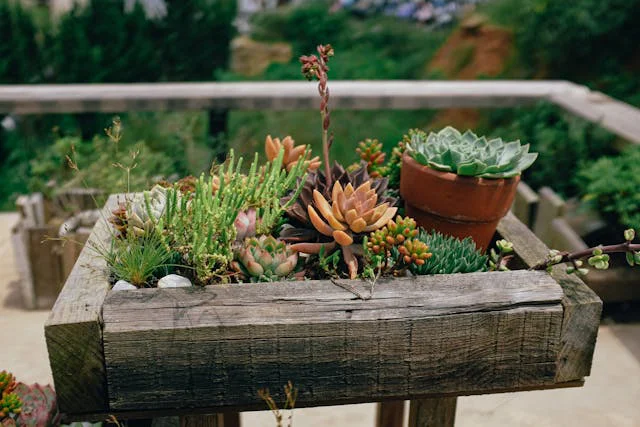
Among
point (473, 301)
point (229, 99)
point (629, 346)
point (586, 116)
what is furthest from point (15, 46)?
point (473, 301)

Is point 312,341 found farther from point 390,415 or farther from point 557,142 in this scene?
point 557,142

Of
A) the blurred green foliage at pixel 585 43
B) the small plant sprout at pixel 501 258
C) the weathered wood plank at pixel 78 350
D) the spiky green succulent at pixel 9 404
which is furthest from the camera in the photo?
the blurred green foliage at pixel 585 43

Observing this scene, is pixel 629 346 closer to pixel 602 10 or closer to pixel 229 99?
pixel 229 99

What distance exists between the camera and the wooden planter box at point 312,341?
4.90 ft

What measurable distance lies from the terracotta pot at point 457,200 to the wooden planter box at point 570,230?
198cm

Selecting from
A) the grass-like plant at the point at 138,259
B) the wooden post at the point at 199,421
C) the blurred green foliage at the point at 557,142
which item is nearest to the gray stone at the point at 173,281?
the grass-like plant at the point at 138,259

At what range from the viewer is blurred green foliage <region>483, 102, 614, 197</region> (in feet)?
13.5

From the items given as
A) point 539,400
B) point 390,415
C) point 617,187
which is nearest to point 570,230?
point 617,187

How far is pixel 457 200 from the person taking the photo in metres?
1.79

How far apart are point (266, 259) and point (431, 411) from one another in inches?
24.8

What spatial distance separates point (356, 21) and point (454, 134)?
27.2 ft

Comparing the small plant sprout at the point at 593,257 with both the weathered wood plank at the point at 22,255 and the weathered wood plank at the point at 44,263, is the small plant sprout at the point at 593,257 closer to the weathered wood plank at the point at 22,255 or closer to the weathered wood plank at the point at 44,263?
the weathered wood plank at the point at 44,263

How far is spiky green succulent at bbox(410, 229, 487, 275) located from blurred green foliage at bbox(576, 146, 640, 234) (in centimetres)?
207

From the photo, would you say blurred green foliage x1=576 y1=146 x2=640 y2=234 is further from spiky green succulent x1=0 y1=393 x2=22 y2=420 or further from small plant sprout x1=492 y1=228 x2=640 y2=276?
spiky green succulent x1=0 y1=393 x2=22 y2=420
